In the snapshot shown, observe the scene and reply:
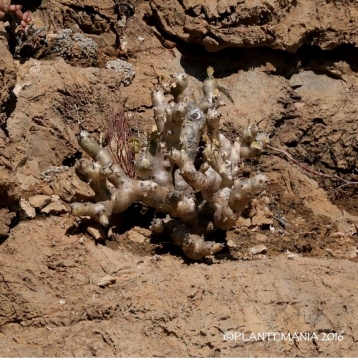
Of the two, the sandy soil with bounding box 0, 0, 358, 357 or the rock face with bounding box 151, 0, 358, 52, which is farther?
the rock face with bounding box 151, 0, 358, 52

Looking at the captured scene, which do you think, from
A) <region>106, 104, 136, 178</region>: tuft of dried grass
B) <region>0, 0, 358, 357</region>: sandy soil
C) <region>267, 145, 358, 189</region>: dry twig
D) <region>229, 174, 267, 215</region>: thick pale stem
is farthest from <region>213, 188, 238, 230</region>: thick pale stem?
<region>267, 145, 358, 189</region>: dry twig

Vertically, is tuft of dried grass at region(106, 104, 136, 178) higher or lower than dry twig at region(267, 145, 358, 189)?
higher

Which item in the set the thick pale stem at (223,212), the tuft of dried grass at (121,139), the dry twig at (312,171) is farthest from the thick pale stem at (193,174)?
the dry twig at (312,171)

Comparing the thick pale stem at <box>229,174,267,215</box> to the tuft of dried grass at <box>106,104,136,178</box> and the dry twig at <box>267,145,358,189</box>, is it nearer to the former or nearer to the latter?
the tuft of dried grass at <box>106,104,136,178</box>

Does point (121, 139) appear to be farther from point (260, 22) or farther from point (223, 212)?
point (260, 22)

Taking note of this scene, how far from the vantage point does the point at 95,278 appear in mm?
3549

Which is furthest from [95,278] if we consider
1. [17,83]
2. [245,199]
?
[17,83]

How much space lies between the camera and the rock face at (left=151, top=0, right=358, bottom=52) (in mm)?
5055

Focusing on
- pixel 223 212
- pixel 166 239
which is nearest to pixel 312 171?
pixel 223 212

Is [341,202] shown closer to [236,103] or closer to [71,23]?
→ [236,103]

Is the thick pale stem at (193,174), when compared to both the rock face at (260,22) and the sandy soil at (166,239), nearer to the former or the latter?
the sandy soil at (166,239)

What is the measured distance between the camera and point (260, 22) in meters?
5.14

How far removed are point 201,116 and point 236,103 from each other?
0.98m

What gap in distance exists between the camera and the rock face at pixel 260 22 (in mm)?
5055
